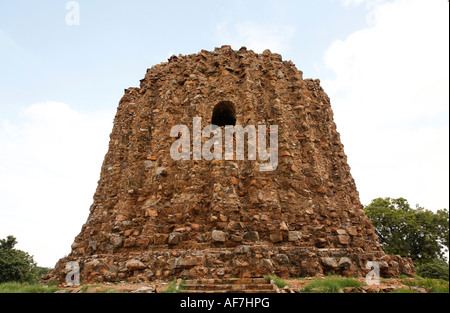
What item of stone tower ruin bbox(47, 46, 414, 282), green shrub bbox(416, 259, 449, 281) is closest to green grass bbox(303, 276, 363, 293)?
stone tower ruin bbox(47, 46, 414, 282)

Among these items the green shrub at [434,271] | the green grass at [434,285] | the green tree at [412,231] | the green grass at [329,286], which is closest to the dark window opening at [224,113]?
the green grass at [329,286]

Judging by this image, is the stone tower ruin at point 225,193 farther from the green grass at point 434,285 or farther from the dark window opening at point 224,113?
the green grass at point 434,285

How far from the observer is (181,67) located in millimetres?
11445

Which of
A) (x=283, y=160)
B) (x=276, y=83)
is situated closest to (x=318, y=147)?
(x=283, y=160)

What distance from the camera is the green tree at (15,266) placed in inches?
608

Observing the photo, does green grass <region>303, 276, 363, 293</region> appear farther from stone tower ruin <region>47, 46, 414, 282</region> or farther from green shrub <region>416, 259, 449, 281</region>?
green shrub <region>416, 259, 449, 281</region>

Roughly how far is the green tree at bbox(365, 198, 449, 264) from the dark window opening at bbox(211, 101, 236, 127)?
61.6ft

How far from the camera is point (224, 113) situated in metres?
10.8

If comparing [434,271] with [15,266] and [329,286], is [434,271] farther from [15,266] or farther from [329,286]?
[15,266]

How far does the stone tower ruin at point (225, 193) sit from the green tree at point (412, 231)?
1575cm
